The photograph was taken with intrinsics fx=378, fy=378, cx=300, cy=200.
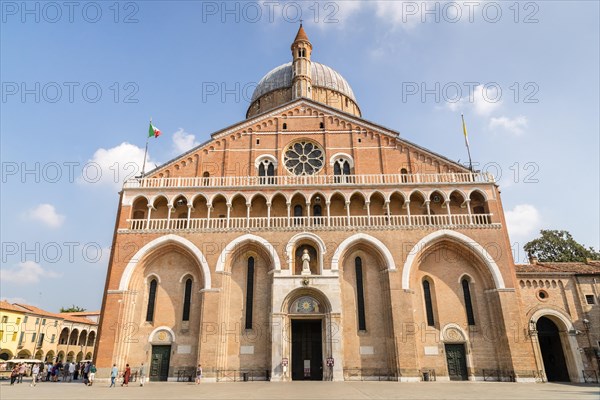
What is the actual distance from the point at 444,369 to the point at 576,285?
31.9 ft

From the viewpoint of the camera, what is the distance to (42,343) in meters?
46.5

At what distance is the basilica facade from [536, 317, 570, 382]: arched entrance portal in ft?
0.52

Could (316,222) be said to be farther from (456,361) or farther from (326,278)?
(456,361)

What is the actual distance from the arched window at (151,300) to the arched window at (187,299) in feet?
5.93

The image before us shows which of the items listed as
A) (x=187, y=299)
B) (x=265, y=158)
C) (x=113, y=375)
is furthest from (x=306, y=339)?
(x=265, y=158)

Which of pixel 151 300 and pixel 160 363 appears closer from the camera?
pixel 160 363

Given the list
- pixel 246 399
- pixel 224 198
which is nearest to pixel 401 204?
pixel 224 198

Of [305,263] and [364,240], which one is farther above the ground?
[364,240]

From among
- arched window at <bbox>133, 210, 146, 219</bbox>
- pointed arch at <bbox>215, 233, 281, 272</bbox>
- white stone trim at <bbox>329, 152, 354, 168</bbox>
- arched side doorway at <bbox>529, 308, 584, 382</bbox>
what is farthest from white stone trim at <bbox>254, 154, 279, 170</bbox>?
arched side doorway at <bbox>529, 308, 584, 382</bbox>

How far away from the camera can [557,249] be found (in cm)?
3672

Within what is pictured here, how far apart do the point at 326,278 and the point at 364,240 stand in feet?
10.7

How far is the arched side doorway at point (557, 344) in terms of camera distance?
21203mm

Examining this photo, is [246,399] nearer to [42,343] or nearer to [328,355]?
[328,355]

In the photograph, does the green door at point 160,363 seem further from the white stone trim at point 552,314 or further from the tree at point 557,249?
the tree at point 557,249
